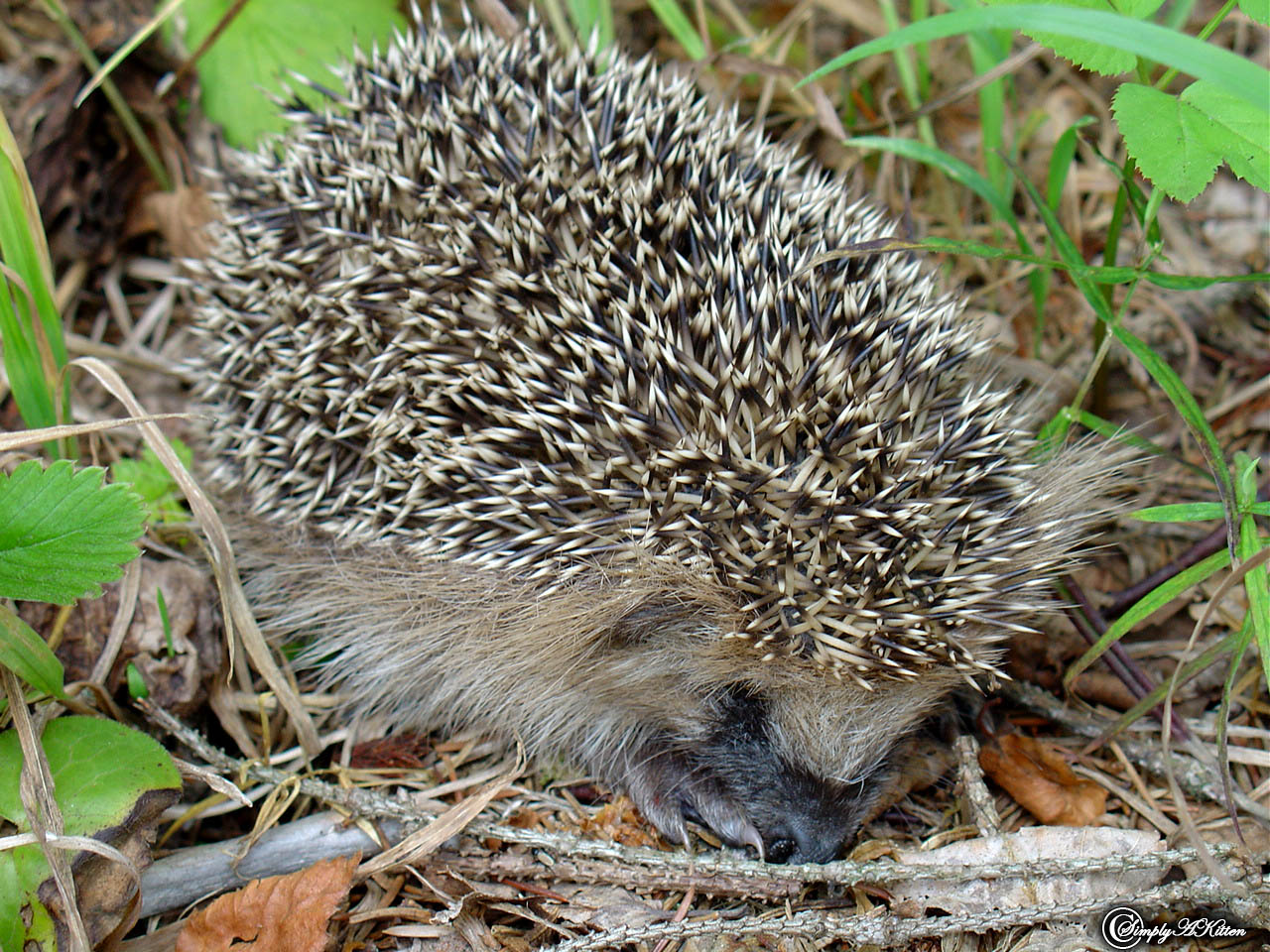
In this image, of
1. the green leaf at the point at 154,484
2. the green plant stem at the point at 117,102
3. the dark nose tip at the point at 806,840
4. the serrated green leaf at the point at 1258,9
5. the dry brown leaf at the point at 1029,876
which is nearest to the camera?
the serrated green leaf at the point at 1258,9

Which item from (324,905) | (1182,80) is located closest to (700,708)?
(324,905)

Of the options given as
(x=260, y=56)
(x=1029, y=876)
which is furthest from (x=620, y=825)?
(x=260, y=56)

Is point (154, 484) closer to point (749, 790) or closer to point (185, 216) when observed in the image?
point (185, 216)

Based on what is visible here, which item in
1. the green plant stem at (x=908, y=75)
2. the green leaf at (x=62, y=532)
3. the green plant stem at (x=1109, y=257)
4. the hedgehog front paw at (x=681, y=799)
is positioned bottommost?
the hedgehog front paw at (x=681, y=799)

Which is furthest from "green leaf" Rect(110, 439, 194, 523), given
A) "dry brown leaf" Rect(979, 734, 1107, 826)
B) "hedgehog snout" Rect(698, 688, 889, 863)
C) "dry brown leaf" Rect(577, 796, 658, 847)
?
"dry brown leaf" Rect(979, 734, 1107, 826)

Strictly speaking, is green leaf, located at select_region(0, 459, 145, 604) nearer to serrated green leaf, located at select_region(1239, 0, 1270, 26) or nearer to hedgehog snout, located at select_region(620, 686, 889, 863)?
hedgehog snout, located at select_region(620, 686, 889, 863)

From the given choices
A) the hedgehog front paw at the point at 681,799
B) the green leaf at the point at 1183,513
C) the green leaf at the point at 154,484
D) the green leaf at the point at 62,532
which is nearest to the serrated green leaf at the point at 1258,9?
the green leaf at the point at 1183,513

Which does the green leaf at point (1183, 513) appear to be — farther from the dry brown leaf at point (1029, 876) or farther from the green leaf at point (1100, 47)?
the green leaf at point (1100, 47)
